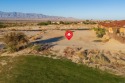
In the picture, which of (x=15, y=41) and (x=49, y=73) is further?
(x=15, y=41)

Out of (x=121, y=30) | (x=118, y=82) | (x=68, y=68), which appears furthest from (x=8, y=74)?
(x=121, y=30)

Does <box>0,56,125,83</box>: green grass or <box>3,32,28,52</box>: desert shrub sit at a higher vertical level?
<box>3,32,28,52</box>: desert shrub

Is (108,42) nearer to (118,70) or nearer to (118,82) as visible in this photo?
(118,70)

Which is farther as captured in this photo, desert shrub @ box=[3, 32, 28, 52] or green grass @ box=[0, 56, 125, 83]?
desert shrub @ box=[3, 32, 28, 52]

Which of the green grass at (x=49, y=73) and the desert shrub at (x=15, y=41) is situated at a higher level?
the desert shrub at (x=15, y=41)

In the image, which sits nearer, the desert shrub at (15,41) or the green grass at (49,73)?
the green grass at (49,73)
